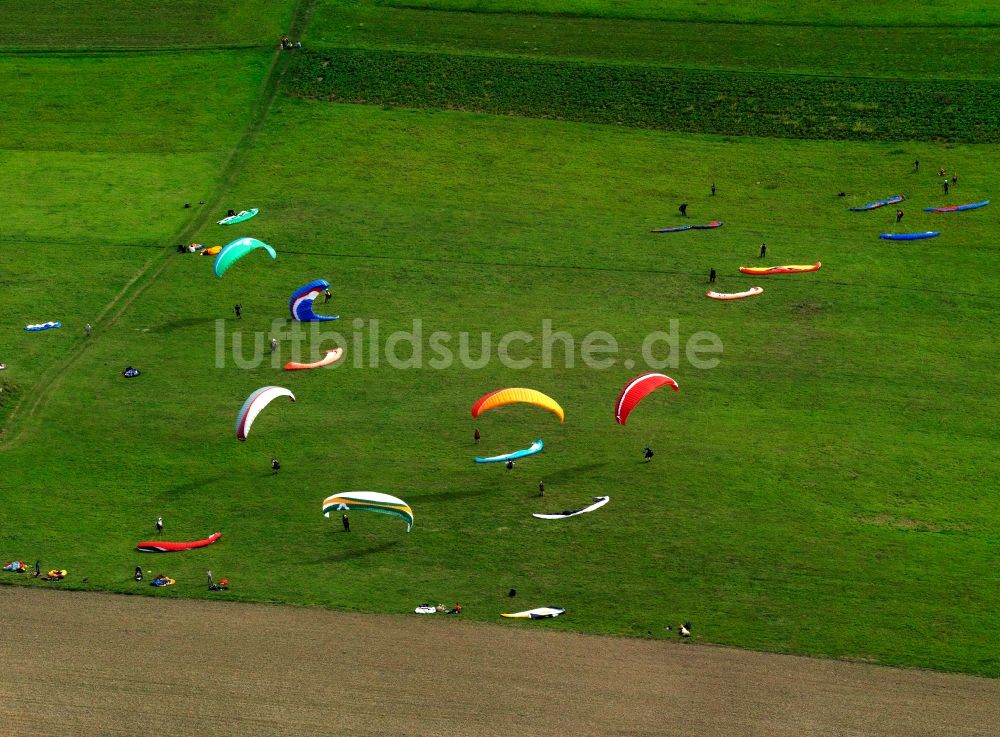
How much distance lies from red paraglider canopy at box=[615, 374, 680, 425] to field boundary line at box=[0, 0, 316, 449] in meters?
31.2

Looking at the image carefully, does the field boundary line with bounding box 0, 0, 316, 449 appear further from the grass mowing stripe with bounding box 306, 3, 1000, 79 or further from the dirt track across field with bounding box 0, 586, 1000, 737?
the dirt track across field with bounding box 0, 586, 1000, 737

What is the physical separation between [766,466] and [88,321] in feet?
137

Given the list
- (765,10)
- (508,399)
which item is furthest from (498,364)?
(765,10)

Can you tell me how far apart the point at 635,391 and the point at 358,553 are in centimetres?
1575

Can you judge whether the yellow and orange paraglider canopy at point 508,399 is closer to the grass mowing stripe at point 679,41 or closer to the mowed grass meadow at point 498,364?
the mowed grass meadow at point 498,364

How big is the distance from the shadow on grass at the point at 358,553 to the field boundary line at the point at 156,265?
66.5 feet

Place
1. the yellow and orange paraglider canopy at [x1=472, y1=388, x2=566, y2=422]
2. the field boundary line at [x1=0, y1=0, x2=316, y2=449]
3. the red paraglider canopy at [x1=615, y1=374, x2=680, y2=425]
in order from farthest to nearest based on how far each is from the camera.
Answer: the field boundary line at [x1=0, y1=0, x2=316, y2=449]
the red paraglider canopy at [x1=615, y1=374, x2=680, y2=425]
the yellow and orange paraglider canopy at [x1=472, y1=388, x2=566, y2=422]

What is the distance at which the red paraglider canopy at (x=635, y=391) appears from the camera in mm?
63312

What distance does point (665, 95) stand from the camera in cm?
10719

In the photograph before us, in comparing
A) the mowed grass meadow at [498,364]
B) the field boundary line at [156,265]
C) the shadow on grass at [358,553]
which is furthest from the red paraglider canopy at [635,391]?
the field boundary line at [156,265]

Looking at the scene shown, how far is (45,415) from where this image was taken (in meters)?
69.6

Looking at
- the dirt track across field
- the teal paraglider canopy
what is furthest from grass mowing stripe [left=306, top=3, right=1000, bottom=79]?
the dirt track across field

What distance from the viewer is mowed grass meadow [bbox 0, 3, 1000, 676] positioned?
186 feet

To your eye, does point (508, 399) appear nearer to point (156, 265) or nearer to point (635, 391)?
point (635, 391)
